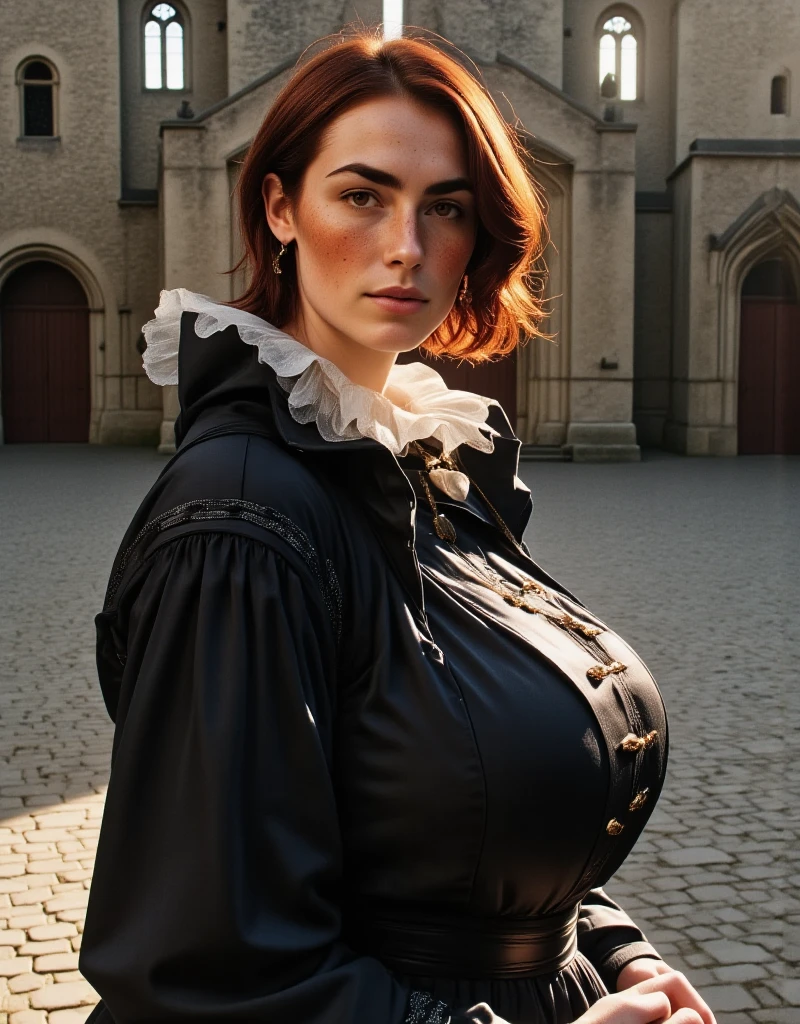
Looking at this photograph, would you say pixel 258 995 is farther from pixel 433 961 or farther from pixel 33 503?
pixel 33 503

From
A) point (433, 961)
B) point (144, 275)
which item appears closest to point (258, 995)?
point (433, 961)

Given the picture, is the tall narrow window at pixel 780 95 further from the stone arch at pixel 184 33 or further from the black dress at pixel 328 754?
the black dress at pixel 328 754

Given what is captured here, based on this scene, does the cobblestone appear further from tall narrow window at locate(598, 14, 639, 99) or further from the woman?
tall narrow window at locate(598, 14, 639, 99)

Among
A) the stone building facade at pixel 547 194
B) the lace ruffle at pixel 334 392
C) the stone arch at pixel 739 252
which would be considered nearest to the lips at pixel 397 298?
the lace ruffle at pixel 334 392

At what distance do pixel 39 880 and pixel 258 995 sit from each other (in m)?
3.40

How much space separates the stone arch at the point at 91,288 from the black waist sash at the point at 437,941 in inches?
1055

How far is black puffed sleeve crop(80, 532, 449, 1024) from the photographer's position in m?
1.31

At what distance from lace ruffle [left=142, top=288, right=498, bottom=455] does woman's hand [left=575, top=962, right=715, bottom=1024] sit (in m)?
0.73

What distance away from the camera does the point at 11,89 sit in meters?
27.7

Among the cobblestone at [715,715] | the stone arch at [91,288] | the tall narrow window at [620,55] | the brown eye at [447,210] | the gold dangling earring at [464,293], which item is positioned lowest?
the cobblestone at [715,715]

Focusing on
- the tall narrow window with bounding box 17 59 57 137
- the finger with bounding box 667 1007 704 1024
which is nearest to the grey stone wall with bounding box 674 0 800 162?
the tall narrow window with bounding box 17 59 57 137

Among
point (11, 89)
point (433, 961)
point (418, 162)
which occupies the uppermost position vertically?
point (11, 89)

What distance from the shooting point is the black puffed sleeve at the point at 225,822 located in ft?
4.31

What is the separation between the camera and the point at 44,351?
1106 inches
